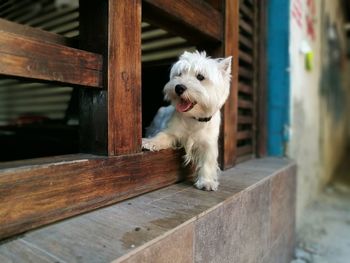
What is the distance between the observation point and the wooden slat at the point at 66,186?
934 mm

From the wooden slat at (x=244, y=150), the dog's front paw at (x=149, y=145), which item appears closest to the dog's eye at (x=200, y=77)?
the dog's front paw at (x=149, y=145)

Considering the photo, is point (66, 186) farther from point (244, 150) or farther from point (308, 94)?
point (308, 94)

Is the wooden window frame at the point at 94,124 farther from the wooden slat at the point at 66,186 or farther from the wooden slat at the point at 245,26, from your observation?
the wooden slat at the point at 245,26

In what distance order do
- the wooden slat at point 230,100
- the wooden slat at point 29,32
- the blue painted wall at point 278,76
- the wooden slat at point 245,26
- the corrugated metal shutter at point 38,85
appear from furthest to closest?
the corrugated metal shutter at point 38,85
the blue painted wall at point 278,76
the wooden slat at point 245,26
the wooden slat at point 230,100
the wooden slat at point 29,32

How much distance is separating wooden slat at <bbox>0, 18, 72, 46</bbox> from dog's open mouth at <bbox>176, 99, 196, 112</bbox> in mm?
685

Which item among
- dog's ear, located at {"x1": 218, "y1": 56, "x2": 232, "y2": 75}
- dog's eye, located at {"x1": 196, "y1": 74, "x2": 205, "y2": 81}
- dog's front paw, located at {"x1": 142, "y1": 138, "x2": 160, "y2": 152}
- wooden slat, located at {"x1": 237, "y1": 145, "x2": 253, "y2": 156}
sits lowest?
wooden slat, located at {"x1": 237, "y1": 145, "x2": 253, "y2": 156}

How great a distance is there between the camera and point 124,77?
132 cm

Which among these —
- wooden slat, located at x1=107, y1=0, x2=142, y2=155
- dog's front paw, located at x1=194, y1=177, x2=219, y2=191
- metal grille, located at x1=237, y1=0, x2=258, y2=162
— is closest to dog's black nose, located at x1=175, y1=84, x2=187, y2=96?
wooden slat, located at x1=107, y1=0, x2=142, y2=155

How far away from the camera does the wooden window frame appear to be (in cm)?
97

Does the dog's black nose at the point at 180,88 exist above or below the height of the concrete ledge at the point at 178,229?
above

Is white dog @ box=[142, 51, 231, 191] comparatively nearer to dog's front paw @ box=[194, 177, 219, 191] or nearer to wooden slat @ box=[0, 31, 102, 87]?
dog's front paw @ box=[194, 177, 219, 191]

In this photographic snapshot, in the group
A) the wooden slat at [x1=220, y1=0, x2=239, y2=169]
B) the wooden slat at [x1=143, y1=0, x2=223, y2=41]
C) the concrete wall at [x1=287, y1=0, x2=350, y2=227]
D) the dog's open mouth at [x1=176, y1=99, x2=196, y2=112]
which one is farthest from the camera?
the concrete wall at [x1=287, y1=0, x2=350, y2=227]

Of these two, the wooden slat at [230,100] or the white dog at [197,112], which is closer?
the white dog at [197,112]

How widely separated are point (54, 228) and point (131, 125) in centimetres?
56
